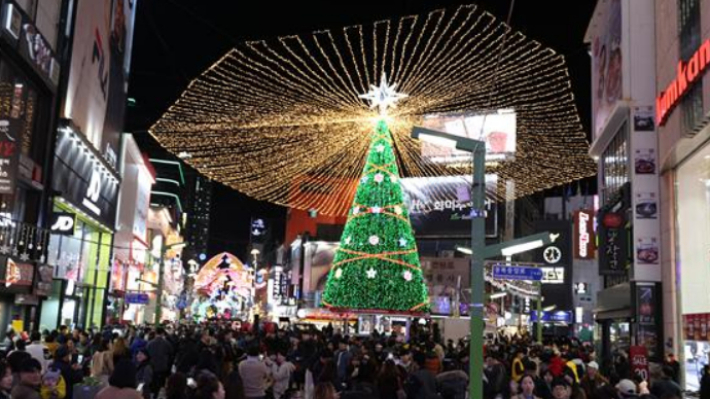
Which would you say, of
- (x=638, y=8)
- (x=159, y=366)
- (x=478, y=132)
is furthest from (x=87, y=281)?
(x=478, y=132)

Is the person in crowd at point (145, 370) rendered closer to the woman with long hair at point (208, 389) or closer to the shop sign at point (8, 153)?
the shop sign at point (8, 153)

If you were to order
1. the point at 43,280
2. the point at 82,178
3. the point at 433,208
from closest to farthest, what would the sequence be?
the point at 43,280
the point at 82,178
the point at 433,208

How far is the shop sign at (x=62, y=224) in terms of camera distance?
1130 inches

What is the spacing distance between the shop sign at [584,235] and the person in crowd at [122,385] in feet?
102

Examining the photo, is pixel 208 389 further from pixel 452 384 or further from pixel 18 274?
pixel 18 274

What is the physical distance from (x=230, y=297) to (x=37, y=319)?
213 ft

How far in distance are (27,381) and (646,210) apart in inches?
879

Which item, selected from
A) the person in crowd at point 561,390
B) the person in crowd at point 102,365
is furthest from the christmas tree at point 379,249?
the person in crowd at point 561,390

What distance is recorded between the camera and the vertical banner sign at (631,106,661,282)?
24984 mm

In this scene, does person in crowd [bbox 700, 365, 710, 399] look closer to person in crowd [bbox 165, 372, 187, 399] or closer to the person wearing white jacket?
the person wearing white jacket

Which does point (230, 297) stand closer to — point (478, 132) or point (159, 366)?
point (478, 132)

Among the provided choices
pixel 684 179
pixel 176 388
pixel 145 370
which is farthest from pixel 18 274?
pixel 684 179

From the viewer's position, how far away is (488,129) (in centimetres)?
6334

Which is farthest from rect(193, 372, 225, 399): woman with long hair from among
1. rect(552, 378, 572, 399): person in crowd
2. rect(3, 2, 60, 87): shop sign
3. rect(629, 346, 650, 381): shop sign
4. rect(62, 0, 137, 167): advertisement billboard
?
rect(62, 0, 137, 167): advertisement billboard
